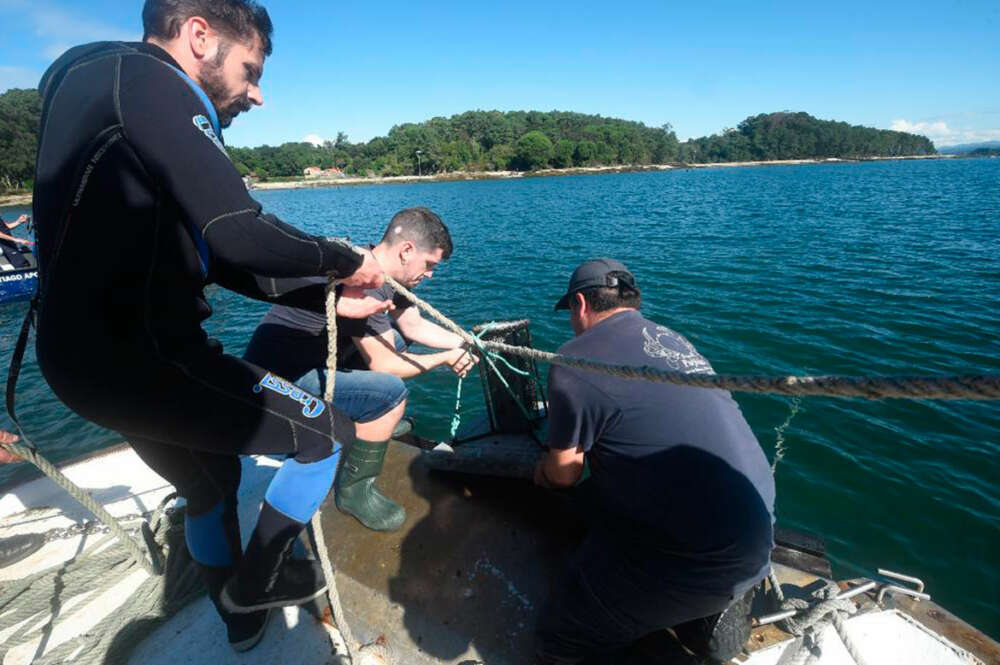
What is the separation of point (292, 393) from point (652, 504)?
5.30ft

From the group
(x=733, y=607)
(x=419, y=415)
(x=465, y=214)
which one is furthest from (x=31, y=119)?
(x=733, y=607)

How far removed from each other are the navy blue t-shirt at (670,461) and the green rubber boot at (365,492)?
142 centimetres

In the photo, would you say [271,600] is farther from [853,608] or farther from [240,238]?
[853,608]

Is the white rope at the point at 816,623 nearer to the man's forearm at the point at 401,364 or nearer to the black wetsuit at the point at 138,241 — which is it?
the man's forearm at the point at 401,364

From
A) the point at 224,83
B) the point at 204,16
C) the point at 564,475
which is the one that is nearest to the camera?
the point at 204,16

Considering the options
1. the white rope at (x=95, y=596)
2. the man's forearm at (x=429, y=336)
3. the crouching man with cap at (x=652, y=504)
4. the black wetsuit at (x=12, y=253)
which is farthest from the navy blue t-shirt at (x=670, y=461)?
the black wetsuit at (x=12, y=253)

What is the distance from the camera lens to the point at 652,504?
6.27 ft

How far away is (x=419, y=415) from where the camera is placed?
7.68 m

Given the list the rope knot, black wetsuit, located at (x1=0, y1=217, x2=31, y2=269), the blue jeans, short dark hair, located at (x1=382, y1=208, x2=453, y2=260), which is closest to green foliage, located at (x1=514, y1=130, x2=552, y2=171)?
black wetsuit, located at (x1=0, y1=217, x2=31, y2=269)

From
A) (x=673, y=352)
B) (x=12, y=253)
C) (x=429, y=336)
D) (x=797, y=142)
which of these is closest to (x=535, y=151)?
(x=797, y=142)

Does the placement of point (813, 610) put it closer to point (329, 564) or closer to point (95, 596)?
point (329, 564)

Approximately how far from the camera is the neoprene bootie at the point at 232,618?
227 cm

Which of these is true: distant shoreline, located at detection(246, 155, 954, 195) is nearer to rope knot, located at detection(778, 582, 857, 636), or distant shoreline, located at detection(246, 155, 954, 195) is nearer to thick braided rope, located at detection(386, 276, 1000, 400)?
rope knot, located at detection(778, 582, 857, 636)

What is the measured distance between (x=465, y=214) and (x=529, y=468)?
3724 centimetres
